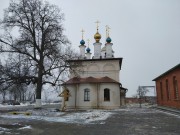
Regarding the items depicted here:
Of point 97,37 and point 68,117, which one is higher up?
point 97,37

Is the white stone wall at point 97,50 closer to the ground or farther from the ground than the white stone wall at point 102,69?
farther from the ground

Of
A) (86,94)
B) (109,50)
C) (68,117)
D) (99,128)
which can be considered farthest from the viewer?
(109,50)

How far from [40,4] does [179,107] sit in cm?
1885

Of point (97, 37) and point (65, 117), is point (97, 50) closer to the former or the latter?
point (97, 37)

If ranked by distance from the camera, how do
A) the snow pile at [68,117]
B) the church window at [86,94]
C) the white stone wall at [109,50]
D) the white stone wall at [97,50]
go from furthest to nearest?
the white stone wall at [97,50] < the white stone wall at [109,50] < the church window at [86,94] < the snow pile at [68,117]

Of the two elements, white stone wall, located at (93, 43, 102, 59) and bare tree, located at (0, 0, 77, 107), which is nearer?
bare tree, located at (0, 0, 77, 107)

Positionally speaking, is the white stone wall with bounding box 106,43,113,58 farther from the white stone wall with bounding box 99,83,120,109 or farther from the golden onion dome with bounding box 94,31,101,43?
the white stone wall with bounding box 99,83,120,109

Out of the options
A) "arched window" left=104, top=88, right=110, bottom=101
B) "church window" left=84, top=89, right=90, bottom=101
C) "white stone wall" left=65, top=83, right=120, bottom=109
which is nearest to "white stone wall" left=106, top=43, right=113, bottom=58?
"white stone wall" left=65, top=83, right=120, bottom=109

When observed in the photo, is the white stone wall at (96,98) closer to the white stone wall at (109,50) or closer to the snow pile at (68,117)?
the white stone wall at (109,50)

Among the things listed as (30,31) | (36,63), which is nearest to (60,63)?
(36,63)

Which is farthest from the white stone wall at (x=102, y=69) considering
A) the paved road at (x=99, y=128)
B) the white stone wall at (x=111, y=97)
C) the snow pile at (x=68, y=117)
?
the paved road at (x=99, y=128)

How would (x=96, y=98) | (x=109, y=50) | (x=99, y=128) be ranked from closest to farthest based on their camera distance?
(x=99, y=128) < (x=96, y=98) < (x=109, y=50)

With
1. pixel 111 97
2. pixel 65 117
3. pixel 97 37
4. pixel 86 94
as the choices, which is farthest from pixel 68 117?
pixel 97 37

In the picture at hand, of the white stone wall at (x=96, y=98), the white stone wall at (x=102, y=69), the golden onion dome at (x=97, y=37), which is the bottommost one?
the white stone wall at (x=96, y=98)
